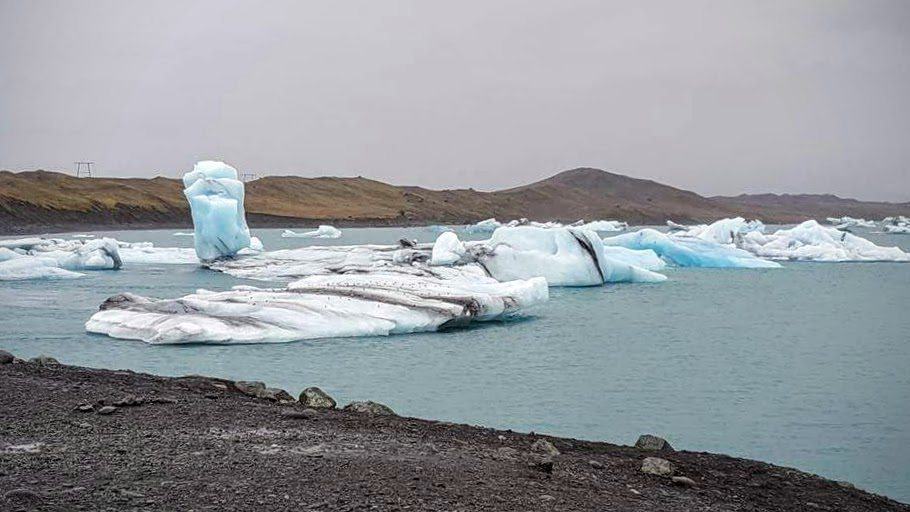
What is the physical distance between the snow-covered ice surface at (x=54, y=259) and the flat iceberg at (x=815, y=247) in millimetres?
23359

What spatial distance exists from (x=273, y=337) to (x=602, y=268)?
37.4ft

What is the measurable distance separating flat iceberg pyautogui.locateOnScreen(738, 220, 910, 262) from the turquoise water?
1633 centimetres

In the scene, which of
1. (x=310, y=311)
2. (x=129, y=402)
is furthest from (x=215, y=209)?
(x=129, y=402)

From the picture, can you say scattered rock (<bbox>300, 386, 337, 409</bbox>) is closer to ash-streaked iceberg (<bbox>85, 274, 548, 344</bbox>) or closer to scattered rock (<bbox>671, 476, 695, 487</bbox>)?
scattered rock (<bbox>671, 476, 695, 487</bbox>)

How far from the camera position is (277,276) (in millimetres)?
21047

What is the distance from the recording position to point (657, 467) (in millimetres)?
5441

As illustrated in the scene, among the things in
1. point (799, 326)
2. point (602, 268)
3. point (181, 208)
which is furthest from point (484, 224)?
point (799, 326)

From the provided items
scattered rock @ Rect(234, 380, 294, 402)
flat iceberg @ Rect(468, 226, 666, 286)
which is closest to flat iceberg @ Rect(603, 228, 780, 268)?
flat iceberg @ Rect(468, 226, 666, 286)

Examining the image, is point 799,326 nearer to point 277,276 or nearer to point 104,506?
point 277,276

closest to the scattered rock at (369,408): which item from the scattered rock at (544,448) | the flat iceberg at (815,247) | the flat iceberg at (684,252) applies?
the scattered rock at (544,448)

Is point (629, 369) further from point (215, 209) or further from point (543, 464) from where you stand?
point (215, 209)

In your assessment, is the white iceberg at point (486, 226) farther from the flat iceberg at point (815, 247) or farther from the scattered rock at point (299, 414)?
the scattered rock at point (299, 414)

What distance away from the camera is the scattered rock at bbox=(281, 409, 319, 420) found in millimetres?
6254

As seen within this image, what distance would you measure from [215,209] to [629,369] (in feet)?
Answer: 53.2
